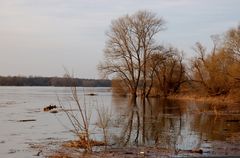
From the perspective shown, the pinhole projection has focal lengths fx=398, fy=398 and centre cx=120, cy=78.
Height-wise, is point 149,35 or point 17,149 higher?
point 149,35

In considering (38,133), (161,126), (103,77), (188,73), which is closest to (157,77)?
(188,73)

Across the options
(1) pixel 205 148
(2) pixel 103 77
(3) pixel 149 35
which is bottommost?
(1) pixel 205 148

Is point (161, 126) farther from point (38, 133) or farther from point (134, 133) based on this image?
point (38, 133)

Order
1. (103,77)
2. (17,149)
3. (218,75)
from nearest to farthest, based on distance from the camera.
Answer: (17,149) → (218,75) → (103,77)

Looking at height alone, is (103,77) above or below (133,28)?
below

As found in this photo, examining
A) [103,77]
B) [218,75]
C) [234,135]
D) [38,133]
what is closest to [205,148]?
[234,135]

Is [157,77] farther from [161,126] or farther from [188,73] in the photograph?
[161,126]

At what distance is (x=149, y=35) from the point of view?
63938mm

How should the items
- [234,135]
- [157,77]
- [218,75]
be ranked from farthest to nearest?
[157,77] → [218,75] → [234,135]

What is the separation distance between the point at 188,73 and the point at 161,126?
49.5m

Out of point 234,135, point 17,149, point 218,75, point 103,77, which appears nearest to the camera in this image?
point 17,149

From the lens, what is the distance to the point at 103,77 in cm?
6353

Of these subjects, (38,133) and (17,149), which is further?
(38,133)

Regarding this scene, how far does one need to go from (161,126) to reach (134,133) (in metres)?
3.90
